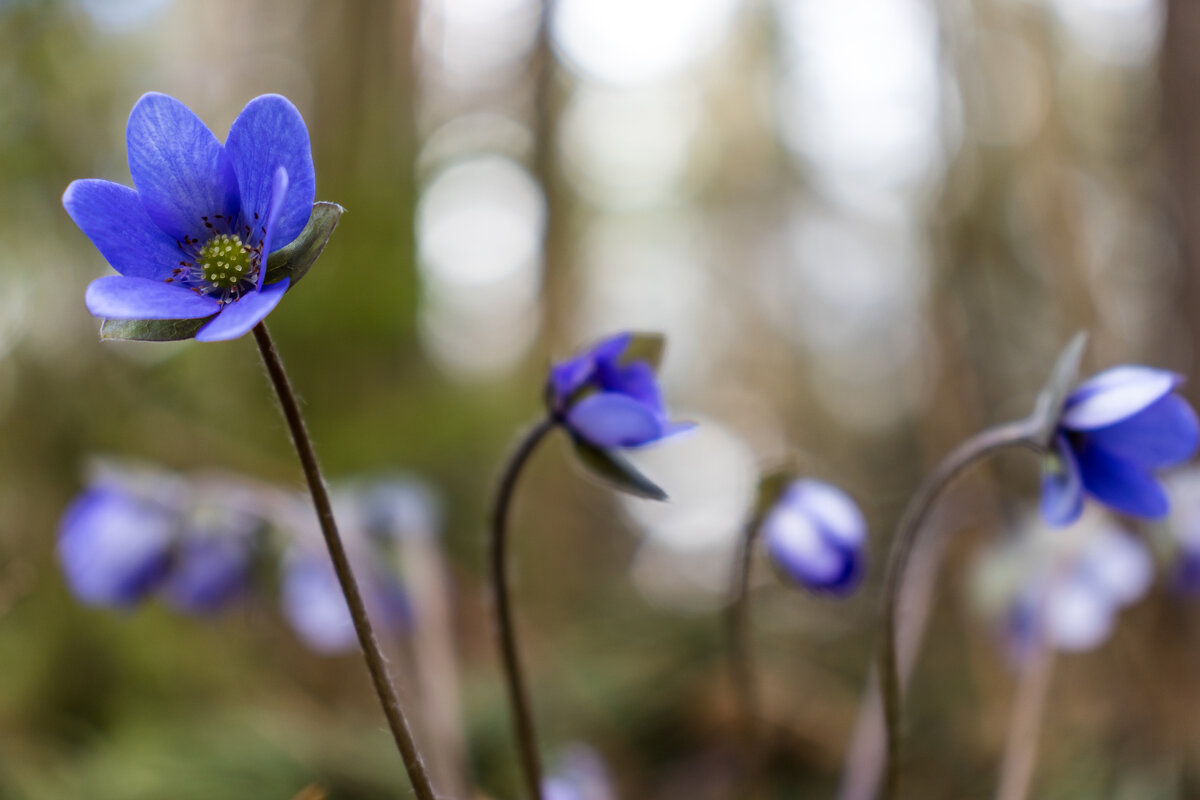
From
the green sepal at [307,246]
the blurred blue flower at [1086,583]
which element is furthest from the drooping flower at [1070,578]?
the green sepal at [307,246]

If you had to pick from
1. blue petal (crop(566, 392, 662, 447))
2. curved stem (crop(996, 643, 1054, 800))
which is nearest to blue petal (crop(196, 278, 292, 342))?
blue petal (crop(566, 392, 662, 447))

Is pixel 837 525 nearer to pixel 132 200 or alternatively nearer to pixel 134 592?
pixel 132 200

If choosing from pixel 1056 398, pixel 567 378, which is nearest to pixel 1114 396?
pixel 1056 398

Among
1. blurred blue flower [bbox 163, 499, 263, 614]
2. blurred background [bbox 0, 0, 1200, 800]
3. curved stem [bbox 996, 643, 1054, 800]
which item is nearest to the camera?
curved stem [bbox 996, 643, 1054, 800]

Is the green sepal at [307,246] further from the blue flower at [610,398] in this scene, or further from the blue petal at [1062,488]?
the blue petal at [1062,488]

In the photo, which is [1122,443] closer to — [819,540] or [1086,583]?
[819,540]

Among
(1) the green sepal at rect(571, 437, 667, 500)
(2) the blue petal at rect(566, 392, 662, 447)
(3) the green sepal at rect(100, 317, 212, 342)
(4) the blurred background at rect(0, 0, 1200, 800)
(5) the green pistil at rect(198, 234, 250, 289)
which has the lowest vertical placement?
(4) the blurred background at rect(0, 0, 1200, 800)

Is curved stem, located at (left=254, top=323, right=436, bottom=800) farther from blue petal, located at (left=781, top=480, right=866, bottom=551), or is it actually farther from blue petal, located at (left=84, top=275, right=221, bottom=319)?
blue petal, located at (left=781, top=480, right=866, bottom=551)

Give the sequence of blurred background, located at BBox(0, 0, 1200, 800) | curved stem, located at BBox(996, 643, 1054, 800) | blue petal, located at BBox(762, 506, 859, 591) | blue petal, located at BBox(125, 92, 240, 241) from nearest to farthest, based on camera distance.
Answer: blue petal, located at BBox(125, 92, 240, 241) → blue petal, located at BBox(762, 506, 859, 591) → curved stem, located at BBox(996, 643, 1054, 800) → blurred background, located at BBox(0, 0, 1200, 800)
